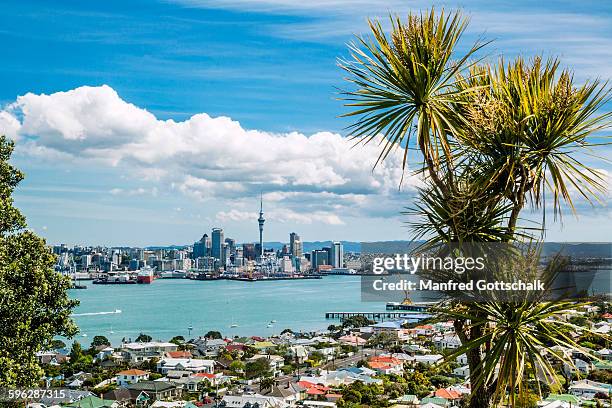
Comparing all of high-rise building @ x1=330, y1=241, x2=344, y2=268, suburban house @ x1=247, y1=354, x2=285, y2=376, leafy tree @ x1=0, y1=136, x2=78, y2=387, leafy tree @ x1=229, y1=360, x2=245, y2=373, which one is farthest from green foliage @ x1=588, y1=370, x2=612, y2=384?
high-rise building @ x1=330, y1=241, x2=344, y2=268

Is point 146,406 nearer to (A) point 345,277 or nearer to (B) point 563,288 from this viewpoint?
(B) point 563,288

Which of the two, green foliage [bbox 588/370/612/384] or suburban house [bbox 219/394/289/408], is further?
green foliage [bbox 588/370/612/384]

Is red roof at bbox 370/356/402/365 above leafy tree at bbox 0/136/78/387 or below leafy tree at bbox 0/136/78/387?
below

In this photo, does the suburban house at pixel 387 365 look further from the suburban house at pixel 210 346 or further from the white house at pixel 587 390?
the suburban house at pixel 210 346

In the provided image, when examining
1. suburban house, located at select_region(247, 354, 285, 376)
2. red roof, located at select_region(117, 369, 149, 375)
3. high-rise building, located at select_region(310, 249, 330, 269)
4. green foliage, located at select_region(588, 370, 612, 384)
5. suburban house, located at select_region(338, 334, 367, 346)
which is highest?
high-rise building, located at select_region(310, 249, 330, 269)

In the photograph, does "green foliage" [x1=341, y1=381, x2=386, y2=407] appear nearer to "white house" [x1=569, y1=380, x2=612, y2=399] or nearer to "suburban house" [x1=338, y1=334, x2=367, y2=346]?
"white house" [x1=569, y1=380, x2=612, y2=399]

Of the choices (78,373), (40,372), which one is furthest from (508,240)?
(78,373)

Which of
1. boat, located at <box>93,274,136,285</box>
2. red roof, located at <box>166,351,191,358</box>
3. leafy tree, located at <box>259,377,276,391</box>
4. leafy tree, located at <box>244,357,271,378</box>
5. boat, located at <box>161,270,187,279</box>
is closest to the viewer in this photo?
leafy tree, located at <box>259,377,276,391</box>
